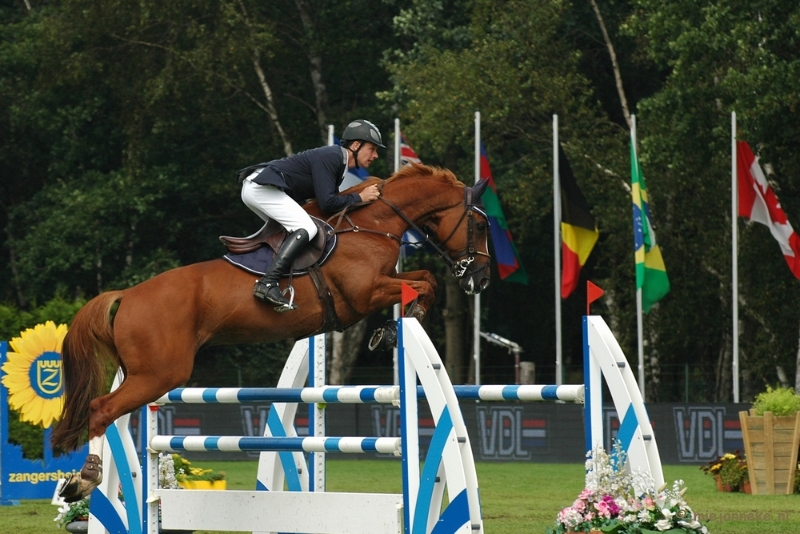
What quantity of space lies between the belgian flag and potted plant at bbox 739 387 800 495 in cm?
714

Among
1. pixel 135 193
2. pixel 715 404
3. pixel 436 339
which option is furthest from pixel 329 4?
pixel 715 404

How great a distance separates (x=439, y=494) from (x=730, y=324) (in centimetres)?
1902

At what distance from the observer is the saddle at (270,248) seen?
22.0 ft

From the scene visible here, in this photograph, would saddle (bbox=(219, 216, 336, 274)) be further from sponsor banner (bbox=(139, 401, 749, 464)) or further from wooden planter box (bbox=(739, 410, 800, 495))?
sponsor banner (bbox=(139, 401, 749, 464))

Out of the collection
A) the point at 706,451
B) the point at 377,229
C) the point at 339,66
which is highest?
the point at 339,66

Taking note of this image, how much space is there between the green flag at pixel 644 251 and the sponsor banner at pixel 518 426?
2.35 metres

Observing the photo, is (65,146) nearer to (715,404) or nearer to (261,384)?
(261,384)

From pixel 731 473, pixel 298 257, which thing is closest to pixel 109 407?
pixel 298 257

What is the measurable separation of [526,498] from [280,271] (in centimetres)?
551

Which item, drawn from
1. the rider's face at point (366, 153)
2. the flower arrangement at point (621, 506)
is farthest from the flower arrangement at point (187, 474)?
the flower arrangement at point (621, 506)

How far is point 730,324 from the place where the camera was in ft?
77.8

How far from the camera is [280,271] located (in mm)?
6578

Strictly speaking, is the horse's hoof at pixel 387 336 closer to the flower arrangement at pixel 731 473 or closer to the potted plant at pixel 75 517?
the potted plant at pixel 75 517

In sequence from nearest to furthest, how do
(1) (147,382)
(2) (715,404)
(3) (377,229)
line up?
(1) (147,382) < (3) (377,229) < (2) (715,404)
